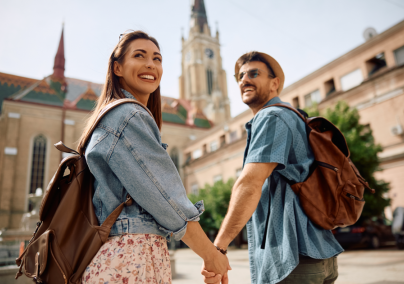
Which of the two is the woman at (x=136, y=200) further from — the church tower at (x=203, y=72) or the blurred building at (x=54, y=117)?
the church tower at (x=203, y=72)

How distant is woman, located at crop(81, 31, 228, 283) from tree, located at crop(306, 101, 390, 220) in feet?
44.1

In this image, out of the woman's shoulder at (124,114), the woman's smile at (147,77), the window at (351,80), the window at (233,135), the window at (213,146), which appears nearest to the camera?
the woman's shoulder at (124,114)

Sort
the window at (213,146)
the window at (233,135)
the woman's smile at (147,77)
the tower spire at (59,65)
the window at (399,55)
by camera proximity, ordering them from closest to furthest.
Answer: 1. the woman's smile at (147,77)
2. the window at (399,55)
3. the window at (233,135)
4. the window at (213,146)
5. the tower spire at (59,65)

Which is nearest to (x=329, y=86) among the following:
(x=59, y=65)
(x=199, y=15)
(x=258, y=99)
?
(x=258, y=99)

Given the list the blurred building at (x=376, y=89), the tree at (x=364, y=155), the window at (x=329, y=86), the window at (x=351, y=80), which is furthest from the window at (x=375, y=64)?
the tree at (x=364, y=155)

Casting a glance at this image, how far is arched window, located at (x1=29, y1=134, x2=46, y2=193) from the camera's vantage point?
3048 centimetres

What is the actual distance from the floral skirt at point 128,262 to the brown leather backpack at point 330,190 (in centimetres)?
100

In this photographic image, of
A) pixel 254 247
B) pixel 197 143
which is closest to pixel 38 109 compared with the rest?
pixel 197 143

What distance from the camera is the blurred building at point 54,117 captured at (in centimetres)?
2944

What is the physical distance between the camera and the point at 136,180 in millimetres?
1289

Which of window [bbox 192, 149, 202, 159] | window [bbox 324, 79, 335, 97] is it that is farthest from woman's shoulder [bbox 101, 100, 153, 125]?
window [bbox 192, 149, 202, 159]

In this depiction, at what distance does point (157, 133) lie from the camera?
4.76 feet

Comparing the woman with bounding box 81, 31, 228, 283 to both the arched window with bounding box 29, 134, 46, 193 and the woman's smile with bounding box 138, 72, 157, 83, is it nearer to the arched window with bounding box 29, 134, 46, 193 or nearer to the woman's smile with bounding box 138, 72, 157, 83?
→ the woman's smile with bounding box 138, 72, 157, 83

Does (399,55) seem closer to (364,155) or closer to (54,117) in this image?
(364,155)
